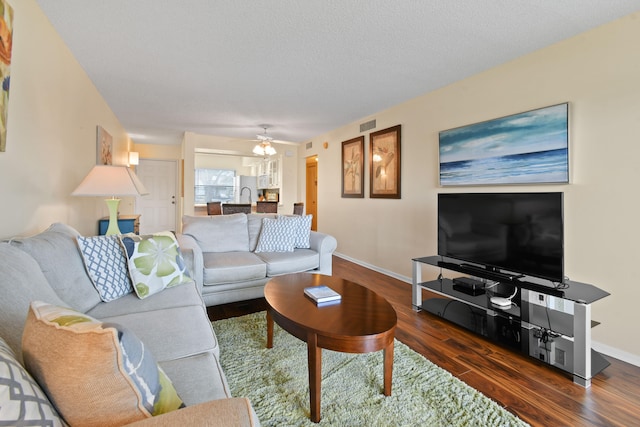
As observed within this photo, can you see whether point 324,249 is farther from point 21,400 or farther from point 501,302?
point 21,400

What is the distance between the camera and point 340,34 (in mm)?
2262

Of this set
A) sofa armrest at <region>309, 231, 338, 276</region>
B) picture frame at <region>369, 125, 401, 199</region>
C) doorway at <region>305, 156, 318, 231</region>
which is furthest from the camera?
doorway at <region>305, 156, 318, 231</region>

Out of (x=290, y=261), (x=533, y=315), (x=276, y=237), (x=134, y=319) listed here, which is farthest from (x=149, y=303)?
(x=533, y=315)

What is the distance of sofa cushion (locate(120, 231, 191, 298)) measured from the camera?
1.85 metres

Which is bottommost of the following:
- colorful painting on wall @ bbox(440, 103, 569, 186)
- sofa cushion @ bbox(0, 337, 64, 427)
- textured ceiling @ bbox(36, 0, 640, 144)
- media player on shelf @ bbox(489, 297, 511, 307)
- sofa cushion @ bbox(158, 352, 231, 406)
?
media player on shelf @ bbox(489, 297, 511, 307)

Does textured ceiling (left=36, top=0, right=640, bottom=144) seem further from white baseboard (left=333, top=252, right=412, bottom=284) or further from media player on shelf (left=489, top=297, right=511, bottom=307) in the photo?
white baseboard (left=333, top=252, right=412, bottom=284)

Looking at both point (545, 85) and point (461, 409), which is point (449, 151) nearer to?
point (545, 85)

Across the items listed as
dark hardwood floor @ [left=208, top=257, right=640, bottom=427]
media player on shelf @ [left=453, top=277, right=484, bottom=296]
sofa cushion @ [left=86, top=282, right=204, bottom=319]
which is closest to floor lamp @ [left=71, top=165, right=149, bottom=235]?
sofa cushion @ [left=86, top=282, right=204, bottom=319]

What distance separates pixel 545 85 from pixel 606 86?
1.34 feet

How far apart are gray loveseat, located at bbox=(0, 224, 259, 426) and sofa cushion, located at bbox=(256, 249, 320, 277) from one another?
3.25ft

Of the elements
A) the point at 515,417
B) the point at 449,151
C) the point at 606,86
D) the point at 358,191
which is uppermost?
the point at 606,86

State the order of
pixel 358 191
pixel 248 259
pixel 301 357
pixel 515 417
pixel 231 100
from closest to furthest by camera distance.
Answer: pixel 515 417, pixel 301 357, pixel 248 259, pixel 231 100, pixel 358 191

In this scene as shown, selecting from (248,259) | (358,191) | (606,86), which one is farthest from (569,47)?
(248,259)

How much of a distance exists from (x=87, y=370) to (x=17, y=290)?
0.74m
